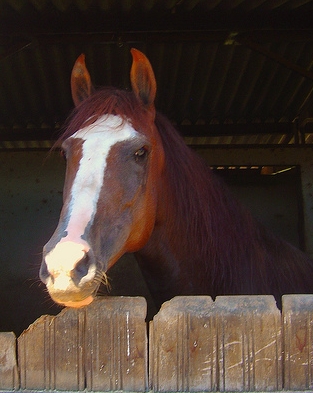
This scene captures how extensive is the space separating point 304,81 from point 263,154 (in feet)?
2.75

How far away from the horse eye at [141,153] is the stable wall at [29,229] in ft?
9.12

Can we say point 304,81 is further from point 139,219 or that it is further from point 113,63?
point 139,219

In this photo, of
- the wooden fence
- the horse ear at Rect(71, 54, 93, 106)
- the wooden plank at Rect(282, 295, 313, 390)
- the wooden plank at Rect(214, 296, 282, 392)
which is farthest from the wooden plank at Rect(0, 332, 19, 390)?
the horse ear at Rect(71, 54, 93, 106)

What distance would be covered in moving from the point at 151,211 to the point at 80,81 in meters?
0.95

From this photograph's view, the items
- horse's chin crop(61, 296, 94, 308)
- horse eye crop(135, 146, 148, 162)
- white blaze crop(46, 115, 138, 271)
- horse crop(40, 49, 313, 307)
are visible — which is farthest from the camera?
horse eye crop(135, 146, 148, 162)

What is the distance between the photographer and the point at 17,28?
12.3ft

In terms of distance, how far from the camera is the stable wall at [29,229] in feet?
16.1

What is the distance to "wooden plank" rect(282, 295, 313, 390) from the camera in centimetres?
135

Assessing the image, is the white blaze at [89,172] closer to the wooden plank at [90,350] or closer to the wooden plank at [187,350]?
the wooden plank at [90,350]

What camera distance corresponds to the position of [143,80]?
2.62m

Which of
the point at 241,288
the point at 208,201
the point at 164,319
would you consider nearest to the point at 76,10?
the point at 208,201

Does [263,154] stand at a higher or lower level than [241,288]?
higher

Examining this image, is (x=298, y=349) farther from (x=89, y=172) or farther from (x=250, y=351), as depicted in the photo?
(x=89, y=172)

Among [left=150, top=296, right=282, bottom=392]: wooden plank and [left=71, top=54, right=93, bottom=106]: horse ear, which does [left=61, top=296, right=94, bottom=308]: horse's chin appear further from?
[left=71, top=54, right=93, bottom=106]: horse ear
